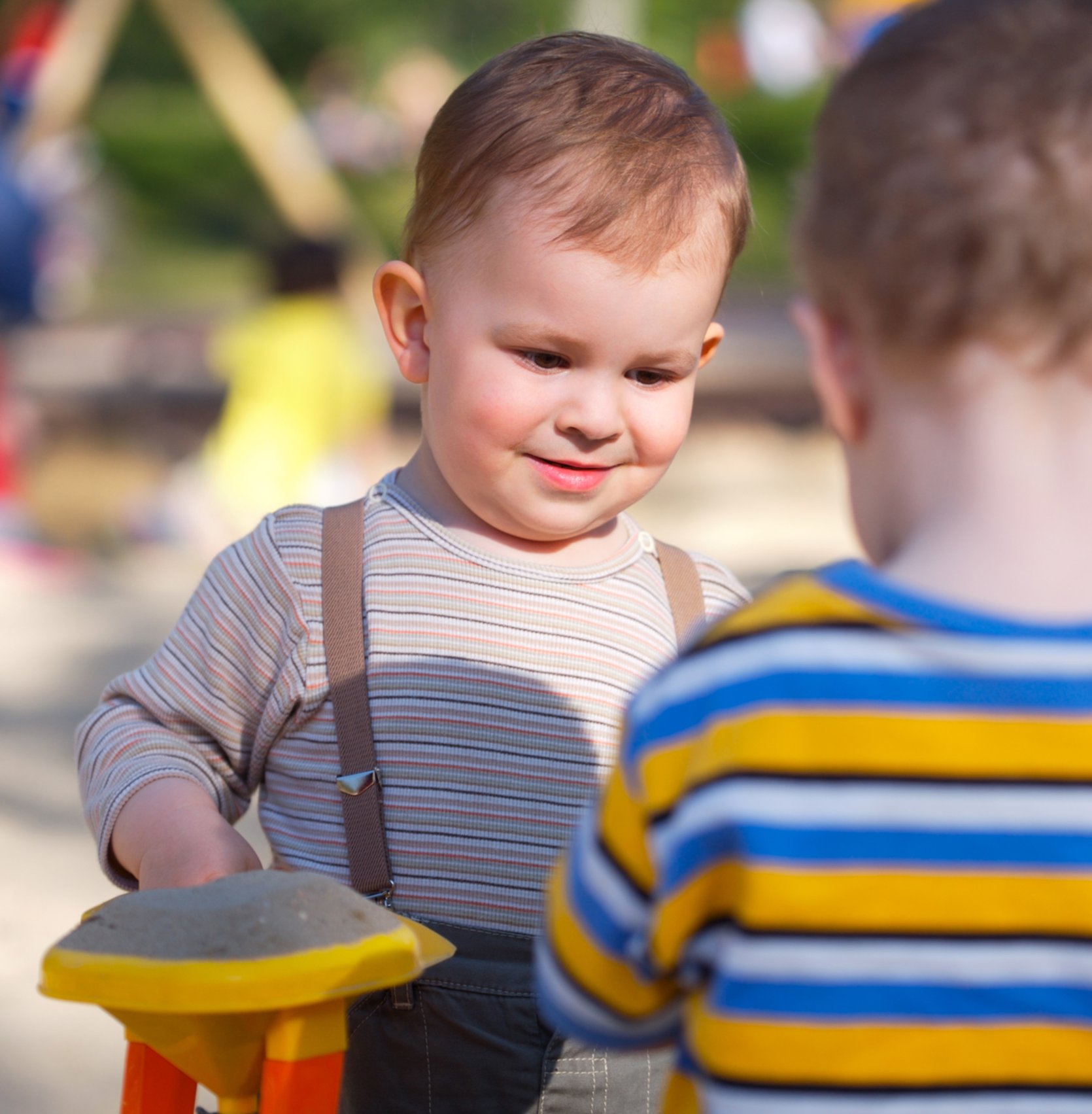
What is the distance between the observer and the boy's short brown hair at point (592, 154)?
4.94ft

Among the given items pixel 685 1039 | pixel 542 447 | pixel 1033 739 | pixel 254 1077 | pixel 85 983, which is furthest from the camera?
pixel 542 447

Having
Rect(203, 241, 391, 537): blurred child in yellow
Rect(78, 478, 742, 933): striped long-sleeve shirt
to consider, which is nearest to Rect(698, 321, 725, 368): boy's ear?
Rect(78, 478, 742, 933): striped long-sleeve shirt

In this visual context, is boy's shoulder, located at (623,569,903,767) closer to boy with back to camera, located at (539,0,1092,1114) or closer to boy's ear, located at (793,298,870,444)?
boy with back to camera, located at (539,0,1092,1114)

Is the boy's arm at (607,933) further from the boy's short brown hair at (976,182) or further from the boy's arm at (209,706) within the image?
the boy's arm at (209,706)

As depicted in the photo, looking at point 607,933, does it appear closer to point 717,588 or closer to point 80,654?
point 717,588

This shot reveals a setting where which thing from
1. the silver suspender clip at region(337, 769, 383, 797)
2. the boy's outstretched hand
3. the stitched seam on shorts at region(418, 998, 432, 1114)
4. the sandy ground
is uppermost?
the silver suspender clip at region(337, 769, 383, 797)

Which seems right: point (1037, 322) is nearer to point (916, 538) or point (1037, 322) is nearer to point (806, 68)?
point (916, 538)

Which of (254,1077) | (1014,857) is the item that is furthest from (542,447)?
(1014,857)

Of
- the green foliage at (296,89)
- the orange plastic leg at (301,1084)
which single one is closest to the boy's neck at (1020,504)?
the orange plastic leg at (301,1084)

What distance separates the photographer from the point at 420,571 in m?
1.64

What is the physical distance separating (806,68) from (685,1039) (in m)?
15.7

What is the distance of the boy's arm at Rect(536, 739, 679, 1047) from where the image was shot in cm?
94

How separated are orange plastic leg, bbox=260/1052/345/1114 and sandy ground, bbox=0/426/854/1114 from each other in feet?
4.47

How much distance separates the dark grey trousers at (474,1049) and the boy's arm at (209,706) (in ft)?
0.88
